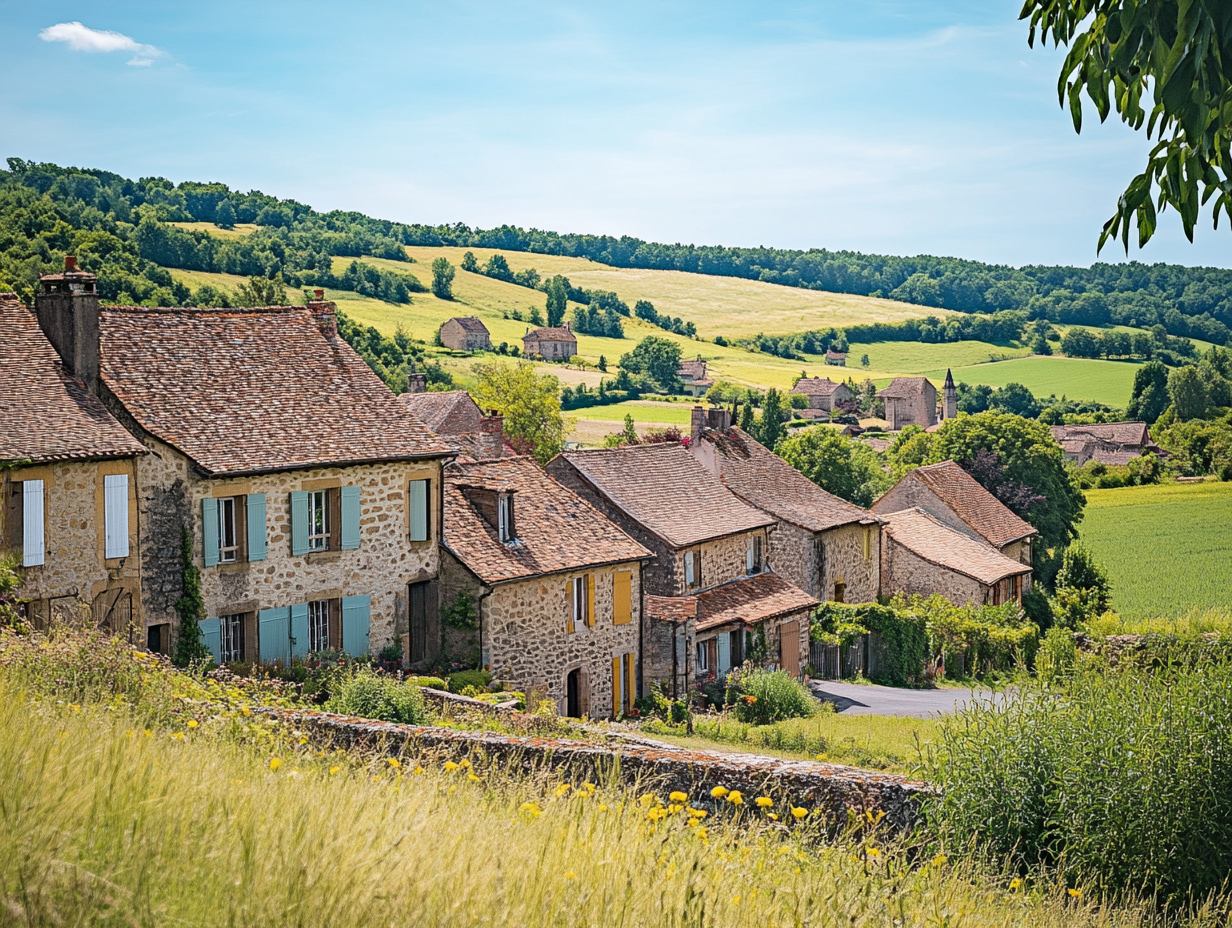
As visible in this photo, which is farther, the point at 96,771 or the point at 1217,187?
the point at 1217,187

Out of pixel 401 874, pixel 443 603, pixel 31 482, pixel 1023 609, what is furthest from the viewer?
pixel 1023 609

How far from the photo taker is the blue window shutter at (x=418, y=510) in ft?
76.5

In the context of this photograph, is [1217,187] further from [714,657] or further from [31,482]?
[714,657]

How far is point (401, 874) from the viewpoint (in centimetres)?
454

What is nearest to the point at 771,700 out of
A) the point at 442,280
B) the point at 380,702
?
the point at 380,702

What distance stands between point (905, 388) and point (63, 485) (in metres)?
119

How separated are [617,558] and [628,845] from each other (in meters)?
20.1

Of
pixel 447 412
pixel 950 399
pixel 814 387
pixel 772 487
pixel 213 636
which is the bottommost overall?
pixel 213 636

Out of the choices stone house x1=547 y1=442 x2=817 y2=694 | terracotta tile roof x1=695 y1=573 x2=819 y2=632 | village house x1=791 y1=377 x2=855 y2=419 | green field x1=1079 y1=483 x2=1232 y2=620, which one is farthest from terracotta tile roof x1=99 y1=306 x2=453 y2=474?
village house x1=791 y1=377 x2=855 y2=419

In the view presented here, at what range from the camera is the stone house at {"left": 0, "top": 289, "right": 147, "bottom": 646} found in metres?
17.3

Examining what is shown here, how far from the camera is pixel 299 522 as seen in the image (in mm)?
21328

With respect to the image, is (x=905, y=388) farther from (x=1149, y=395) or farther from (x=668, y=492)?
(x=668, y=492)

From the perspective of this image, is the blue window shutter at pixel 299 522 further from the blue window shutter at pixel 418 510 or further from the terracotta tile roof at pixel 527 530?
the terracotta tile roof at pixel 527 530

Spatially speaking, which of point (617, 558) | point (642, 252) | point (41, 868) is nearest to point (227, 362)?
point (617, 558)
